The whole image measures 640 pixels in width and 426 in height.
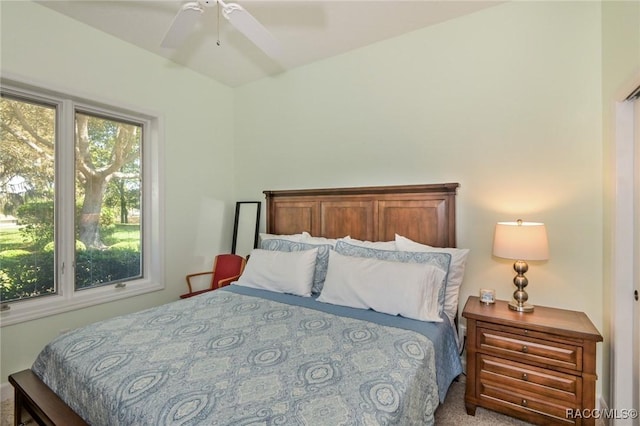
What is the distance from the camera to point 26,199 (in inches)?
90.9

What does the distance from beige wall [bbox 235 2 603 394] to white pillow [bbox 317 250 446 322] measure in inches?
25.6

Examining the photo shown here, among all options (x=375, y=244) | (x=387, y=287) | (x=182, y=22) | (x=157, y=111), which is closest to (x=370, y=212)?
(x=375, y=244)

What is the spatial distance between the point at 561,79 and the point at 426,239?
1473mm

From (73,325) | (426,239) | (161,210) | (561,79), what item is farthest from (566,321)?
(73,325)

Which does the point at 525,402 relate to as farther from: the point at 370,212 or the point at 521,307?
the point at 370,212

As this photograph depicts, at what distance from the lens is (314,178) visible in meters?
3.15

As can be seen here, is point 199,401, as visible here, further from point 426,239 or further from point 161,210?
point 161,210

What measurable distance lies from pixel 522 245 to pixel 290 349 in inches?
61.6

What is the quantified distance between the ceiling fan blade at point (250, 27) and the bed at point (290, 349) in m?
1.43

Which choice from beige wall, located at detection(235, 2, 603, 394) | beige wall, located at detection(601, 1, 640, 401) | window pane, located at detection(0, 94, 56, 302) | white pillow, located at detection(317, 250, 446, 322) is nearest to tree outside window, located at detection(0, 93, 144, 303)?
window pane, located at detection(0, 94, 56, 302)

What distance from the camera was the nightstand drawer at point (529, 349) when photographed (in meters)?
1.68

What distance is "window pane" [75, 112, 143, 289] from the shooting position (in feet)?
8.59

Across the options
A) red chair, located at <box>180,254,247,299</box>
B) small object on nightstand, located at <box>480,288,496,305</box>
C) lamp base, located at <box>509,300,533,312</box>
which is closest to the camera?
lamp base, located at <box>509,300,533,312</box>

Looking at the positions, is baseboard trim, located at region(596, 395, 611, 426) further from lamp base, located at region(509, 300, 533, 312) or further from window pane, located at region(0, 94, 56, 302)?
window pane, located at region(0, 94, 56, 302)
